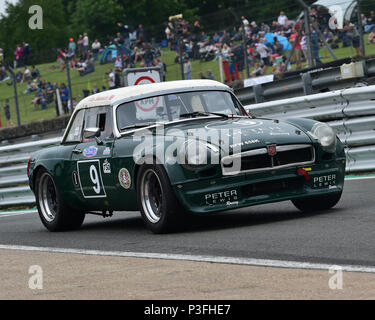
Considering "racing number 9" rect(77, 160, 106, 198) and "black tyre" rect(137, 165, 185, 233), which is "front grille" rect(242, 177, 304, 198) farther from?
"racing number 9" rect(77, 160, 106, 198)

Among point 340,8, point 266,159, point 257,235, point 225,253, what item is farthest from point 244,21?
point 225,253

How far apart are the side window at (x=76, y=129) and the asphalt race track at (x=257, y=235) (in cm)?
103

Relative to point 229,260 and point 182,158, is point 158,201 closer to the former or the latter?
point 182,158

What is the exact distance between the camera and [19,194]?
14898 millimetres

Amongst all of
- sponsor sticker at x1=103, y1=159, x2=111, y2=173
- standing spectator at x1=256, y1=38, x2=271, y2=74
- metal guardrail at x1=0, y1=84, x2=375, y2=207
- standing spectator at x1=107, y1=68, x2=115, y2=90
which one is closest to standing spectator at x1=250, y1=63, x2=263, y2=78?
standing spectator at x1=256, y1=38, x2=271, y2=74

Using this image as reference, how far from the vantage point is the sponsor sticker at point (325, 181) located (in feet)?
27.1

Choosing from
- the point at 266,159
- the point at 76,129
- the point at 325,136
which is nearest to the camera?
the point at 266,159

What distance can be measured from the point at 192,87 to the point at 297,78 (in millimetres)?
8837

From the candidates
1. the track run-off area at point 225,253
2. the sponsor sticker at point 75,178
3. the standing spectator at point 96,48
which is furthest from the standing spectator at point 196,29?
the sponsor sticker at point 75,178

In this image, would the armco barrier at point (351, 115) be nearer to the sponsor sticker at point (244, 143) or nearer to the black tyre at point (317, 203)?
the black tyre at point (317, 203)

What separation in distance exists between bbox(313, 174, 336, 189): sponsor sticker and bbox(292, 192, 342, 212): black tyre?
0.77 ft

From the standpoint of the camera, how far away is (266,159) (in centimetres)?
796

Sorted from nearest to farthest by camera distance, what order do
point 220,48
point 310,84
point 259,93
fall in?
point 310,84 < point 259,93 < point 220,48

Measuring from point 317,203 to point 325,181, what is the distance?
0.47m
